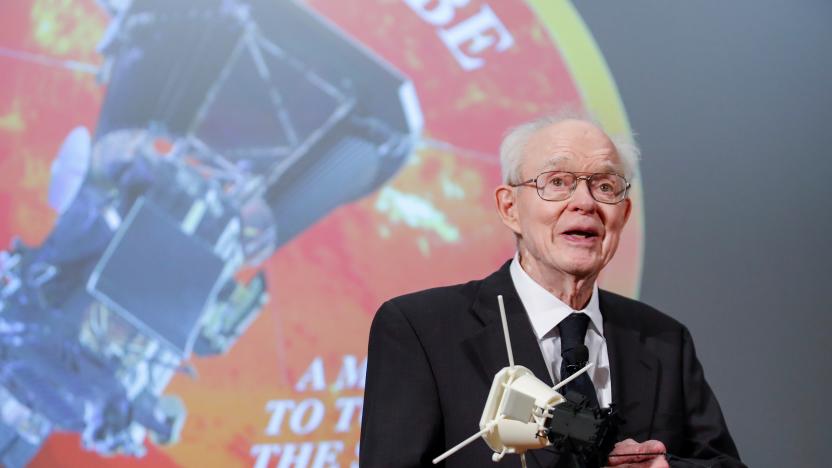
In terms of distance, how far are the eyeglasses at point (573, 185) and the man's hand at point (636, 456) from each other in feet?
1.59

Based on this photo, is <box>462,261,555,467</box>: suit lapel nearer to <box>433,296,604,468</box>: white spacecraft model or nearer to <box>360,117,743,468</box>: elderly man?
<box>360,117,743,468</box>: elderly man

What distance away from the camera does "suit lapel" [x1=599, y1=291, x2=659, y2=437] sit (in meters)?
1.74

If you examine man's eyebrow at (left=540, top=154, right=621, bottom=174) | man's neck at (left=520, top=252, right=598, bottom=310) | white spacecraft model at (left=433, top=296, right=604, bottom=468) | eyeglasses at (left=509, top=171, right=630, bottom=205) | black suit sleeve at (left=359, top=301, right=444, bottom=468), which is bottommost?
black suit sleeve at (left=359, top=301, right=444, bottom=468)

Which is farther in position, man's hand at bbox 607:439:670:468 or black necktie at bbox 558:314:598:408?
Answer: black necktie at bbox 558:314:598:408

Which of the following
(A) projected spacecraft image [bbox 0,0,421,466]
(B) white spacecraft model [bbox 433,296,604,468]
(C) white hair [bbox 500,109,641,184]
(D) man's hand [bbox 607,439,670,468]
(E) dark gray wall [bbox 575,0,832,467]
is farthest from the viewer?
(E) dark gray wall [bbox 575,0,832,467]

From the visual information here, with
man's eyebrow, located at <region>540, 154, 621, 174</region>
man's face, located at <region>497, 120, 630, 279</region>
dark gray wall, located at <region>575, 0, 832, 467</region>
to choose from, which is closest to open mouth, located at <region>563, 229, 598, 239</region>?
man's face, located at <region>497, 120, 630, 279</region>

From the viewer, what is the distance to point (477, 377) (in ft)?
5.56

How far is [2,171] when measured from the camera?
101 inches

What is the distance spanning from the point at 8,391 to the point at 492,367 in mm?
1460

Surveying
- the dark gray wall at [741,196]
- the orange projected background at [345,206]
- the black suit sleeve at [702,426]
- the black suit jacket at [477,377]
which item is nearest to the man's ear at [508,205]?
the black suit jacket at [477,377]

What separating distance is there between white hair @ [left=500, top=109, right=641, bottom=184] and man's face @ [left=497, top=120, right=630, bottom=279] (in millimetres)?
22

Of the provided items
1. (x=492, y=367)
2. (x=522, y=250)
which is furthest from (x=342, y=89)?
(x=492, y=367)

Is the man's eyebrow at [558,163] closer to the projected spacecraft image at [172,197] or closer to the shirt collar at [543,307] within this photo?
the shirt collar at [543,307]

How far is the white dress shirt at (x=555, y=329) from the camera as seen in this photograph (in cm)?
176
